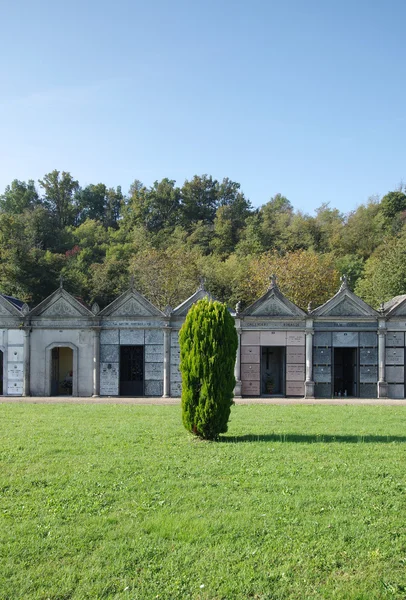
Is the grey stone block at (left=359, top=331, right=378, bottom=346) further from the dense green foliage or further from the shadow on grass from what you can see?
the dense green foliage

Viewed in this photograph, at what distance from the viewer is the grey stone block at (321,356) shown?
26.8m

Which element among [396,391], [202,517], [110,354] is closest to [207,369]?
[202,517]

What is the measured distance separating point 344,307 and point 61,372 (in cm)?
1514

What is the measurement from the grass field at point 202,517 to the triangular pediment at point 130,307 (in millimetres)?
13388

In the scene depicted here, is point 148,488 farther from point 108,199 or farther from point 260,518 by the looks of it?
point 108,199

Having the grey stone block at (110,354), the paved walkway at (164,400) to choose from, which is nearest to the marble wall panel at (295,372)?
the paved walkway at (164,400)

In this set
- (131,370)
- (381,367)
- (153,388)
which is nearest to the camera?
(381,367)

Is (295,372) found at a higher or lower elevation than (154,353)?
lower

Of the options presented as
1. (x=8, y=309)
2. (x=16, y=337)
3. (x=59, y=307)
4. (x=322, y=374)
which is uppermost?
(x=59, y=307)

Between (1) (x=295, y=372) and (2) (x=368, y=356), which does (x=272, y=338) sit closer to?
(1) (x=295, y=372)

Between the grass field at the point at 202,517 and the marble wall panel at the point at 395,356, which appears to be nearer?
the grass field at the point at 202,517

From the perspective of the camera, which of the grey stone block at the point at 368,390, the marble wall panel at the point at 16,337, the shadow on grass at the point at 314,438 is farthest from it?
the marble wall panel at the point at 16,337

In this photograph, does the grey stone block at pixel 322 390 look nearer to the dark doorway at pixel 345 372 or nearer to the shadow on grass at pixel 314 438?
the dark doorway at pixel 345 372

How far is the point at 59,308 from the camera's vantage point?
89.6 feet
